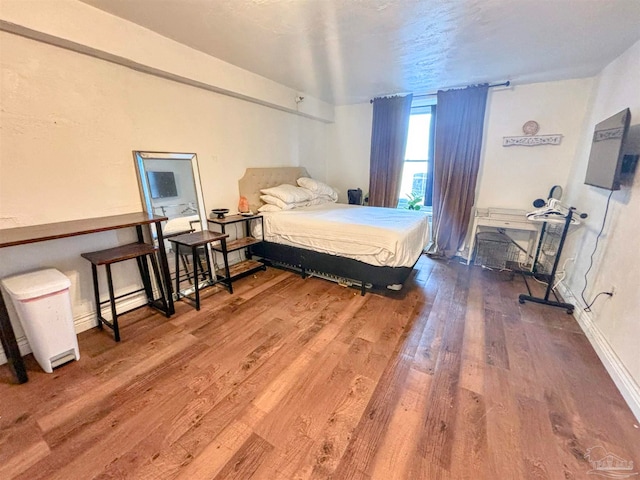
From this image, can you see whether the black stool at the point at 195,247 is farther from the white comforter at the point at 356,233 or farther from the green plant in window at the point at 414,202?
the green plant in window at the point at 414,202

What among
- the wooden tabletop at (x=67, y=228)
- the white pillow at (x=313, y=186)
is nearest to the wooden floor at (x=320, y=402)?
the wooden tabletop at (x=67, y=228)

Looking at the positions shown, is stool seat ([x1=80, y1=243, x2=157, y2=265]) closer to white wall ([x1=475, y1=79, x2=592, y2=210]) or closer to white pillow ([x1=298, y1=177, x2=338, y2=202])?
white pillow ([x1=298, y1=177, x2=338, y2=202])

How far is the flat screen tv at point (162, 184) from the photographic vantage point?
2447 mm

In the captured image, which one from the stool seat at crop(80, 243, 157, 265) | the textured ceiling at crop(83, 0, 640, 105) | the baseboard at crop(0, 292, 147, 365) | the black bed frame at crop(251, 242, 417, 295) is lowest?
Answer: the baseboard at crop(0, 292, 147, 365)

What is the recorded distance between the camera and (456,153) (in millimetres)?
3689

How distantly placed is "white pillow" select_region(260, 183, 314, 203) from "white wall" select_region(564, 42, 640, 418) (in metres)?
3.07

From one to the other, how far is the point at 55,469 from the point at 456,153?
15.0 feet

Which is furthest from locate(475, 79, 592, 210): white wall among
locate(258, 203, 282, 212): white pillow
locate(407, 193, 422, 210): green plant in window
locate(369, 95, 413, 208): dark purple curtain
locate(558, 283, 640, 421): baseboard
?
locate(258, 203, 282, 212): white pillow

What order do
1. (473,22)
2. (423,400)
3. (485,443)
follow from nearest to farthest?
1. (485,443)
2. (423,400)
3. (473,22)

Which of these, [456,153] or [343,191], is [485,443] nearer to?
[456,153]

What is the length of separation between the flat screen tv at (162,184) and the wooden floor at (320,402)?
113cm

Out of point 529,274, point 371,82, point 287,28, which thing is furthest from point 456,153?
point 287,28

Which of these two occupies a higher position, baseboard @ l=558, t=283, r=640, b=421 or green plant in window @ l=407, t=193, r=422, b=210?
green plant in window @ l=407, t=193, r=422, b=210

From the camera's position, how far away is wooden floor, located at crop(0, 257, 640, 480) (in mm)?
1211
